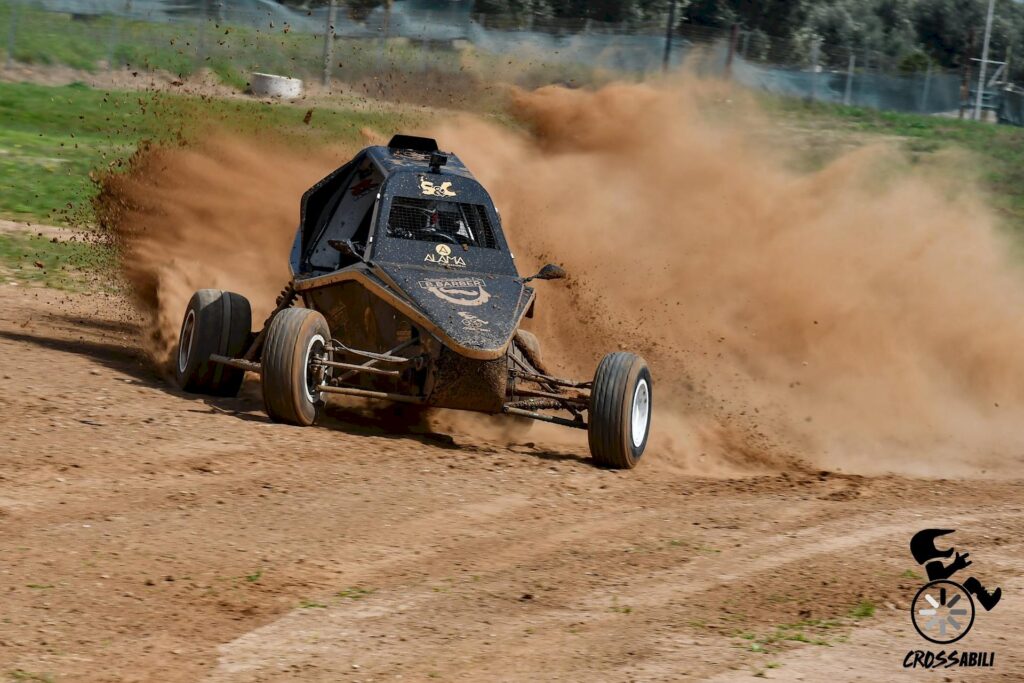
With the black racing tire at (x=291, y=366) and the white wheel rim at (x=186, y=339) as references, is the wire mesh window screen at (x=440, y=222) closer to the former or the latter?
the black racing tire at (x=291, y=366)

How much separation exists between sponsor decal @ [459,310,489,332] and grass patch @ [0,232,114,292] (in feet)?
20.3

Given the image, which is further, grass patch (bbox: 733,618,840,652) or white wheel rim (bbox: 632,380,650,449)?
white wheel rim (bbox: 632,380,650,449)

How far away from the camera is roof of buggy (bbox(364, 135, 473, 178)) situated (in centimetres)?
1127

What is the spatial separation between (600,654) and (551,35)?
1224 inches

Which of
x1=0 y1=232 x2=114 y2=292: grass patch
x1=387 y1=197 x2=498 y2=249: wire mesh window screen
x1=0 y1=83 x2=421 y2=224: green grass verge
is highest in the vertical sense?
x1=387 y1=197 x2=498 y2=249: wire mesh window screen

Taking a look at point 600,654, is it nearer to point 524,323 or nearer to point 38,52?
point 524,323

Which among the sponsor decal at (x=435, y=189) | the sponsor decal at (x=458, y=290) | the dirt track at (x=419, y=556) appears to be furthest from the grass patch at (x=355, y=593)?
the sponsor decal at (x=435, y=189)

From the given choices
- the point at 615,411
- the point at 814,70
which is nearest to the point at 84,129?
the point at 615,411

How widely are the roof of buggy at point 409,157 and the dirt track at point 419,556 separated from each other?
2.20 metres

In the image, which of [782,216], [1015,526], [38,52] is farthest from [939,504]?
[38,52]

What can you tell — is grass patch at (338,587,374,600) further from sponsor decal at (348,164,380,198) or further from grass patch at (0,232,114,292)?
grass patch at (0,232,114,292)

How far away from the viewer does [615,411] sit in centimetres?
953

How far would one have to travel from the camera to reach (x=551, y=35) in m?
35.6

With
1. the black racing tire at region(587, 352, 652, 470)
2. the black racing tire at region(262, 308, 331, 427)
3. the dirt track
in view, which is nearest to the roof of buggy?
the black racing tire at region(262, 308, 331, 427)
